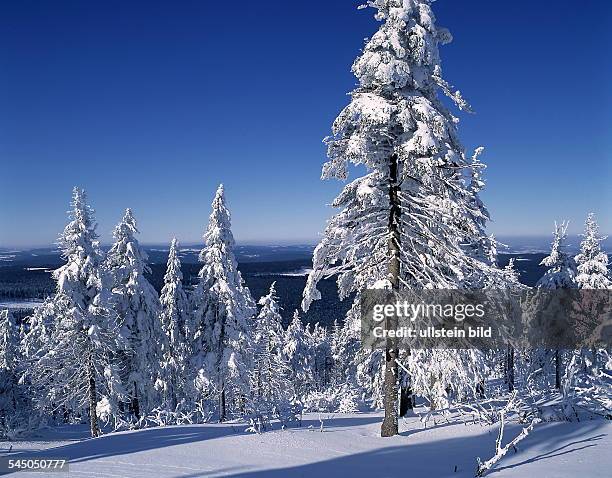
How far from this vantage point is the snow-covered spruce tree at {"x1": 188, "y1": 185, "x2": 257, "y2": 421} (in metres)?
24.9

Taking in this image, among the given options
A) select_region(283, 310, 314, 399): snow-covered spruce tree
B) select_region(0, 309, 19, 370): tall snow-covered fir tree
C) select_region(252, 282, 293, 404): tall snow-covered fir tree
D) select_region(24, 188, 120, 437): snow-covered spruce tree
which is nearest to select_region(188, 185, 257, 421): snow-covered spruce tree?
select_region(24, 188, 120, 437): snow-covered spruce tree

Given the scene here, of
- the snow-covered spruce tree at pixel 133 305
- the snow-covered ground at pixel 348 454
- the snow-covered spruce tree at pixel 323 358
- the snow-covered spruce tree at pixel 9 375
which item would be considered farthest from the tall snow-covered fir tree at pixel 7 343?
the snow-covered spruce tree at pixel 323 358

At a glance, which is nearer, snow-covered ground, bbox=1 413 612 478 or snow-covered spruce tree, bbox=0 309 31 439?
snow-covered ground, bbox=1 413 612 478

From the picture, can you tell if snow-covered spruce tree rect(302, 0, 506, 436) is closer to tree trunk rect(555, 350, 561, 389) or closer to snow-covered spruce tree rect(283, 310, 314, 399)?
tree trunk rect(555, 350, 561, 389)

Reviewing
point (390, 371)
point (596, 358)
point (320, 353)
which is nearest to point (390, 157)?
point (390, 371)

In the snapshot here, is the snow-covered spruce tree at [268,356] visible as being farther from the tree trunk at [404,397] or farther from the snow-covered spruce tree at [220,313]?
the tree trunk at [404,397]

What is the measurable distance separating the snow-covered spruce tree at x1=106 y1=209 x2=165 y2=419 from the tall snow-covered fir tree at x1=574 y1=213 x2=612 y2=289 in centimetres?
2578

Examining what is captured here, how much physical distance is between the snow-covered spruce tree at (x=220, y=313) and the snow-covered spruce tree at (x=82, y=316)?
4.97 m

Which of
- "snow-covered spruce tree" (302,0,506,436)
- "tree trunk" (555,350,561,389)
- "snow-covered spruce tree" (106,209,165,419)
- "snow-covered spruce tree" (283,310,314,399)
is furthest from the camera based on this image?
"snow-covered spruce tree" (283,310,314,399)

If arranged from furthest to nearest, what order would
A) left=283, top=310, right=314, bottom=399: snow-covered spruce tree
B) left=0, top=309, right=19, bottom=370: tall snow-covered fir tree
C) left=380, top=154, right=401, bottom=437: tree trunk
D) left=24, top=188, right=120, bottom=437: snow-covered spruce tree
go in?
left=283, top=310, right=314, bottom=399: snow-covered spruce tree < left=0, top=309, right=19, bottom=370: tall snow-covered fir tree < left=24, top=188, right=120, bottom=437: snow-covered spruce tree < left=380, top=154, right=401, bottom=437: tree trunk

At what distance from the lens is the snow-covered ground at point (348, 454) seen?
7.82 meters

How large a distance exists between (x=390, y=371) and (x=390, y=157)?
572 cm

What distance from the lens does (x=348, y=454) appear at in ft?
30.7

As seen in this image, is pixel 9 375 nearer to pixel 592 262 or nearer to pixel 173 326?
pixel 173 326
